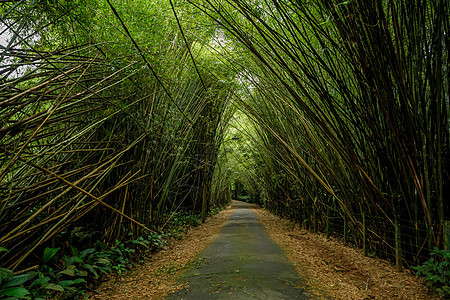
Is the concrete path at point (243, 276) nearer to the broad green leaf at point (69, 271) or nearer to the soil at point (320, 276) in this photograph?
the soil at point (320, 276)

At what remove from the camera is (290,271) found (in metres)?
2.43

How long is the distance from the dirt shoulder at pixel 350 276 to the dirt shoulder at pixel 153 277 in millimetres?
1262

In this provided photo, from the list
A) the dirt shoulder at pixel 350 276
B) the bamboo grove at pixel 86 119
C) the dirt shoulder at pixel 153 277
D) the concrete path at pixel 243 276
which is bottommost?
the dirt shoulder at pixel 153 277

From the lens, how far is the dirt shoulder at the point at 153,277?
2.01 m

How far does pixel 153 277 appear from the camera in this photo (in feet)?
7.97

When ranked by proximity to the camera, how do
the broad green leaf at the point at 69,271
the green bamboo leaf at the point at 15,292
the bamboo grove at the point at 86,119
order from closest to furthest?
the green bamboo leaf at the point at 15,292, the bamboo grove at the point at 86,119, the broad green leaf at the point at 69,271

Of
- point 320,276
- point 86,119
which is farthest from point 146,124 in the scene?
point 320,276

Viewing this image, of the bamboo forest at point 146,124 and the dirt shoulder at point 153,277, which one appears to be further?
the dirt shoulder at point 153,277

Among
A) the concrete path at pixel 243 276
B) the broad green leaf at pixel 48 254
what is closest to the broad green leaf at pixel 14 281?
the broad green leaf at pixel 48 254

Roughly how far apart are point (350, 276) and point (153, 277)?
77.6 inches

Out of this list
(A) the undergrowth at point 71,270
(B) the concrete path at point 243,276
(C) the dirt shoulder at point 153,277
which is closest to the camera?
(A) the undergrowth at point 71,270

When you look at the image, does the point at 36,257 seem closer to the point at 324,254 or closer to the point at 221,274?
the point at 221,274

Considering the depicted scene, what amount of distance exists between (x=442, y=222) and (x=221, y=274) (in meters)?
1.89

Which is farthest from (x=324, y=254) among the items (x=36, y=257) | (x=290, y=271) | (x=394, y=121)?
(x=36, y=257)
